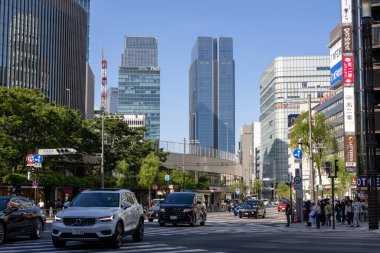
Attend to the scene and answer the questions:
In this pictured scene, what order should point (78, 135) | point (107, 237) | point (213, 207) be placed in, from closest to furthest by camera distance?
point (107, 237)
point (78, 135)
point (213, 207)

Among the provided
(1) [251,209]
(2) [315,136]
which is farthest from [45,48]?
(1) [251,209]

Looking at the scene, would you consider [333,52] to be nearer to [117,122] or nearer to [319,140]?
[319,140]

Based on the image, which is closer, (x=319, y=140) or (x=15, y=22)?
(x=319, y=140)

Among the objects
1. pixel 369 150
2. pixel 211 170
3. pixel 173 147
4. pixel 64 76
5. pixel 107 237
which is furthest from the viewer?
pixel 64 76

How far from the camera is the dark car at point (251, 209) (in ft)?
167

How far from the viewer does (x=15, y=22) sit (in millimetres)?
101188

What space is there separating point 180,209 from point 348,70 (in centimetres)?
3016

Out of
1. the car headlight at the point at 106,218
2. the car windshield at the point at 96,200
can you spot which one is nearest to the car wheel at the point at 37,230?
the car windshield at the point at 96,200

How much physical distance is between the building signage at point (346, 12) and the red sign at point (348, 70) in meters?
3.80

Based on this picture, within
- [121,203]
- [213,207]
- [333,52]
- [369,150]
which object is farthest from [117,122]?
[121,203]

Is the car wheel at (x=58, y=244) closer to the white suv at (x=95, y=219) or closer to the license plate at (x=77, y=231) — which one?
the white suv at (x=95, y=219)

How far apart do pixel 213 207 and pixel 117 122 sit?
20125 mm

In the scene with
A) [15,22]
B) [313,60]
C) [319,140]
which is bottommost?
[319,140]

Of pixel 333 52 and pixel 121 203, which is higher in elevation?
pixel 333 52
